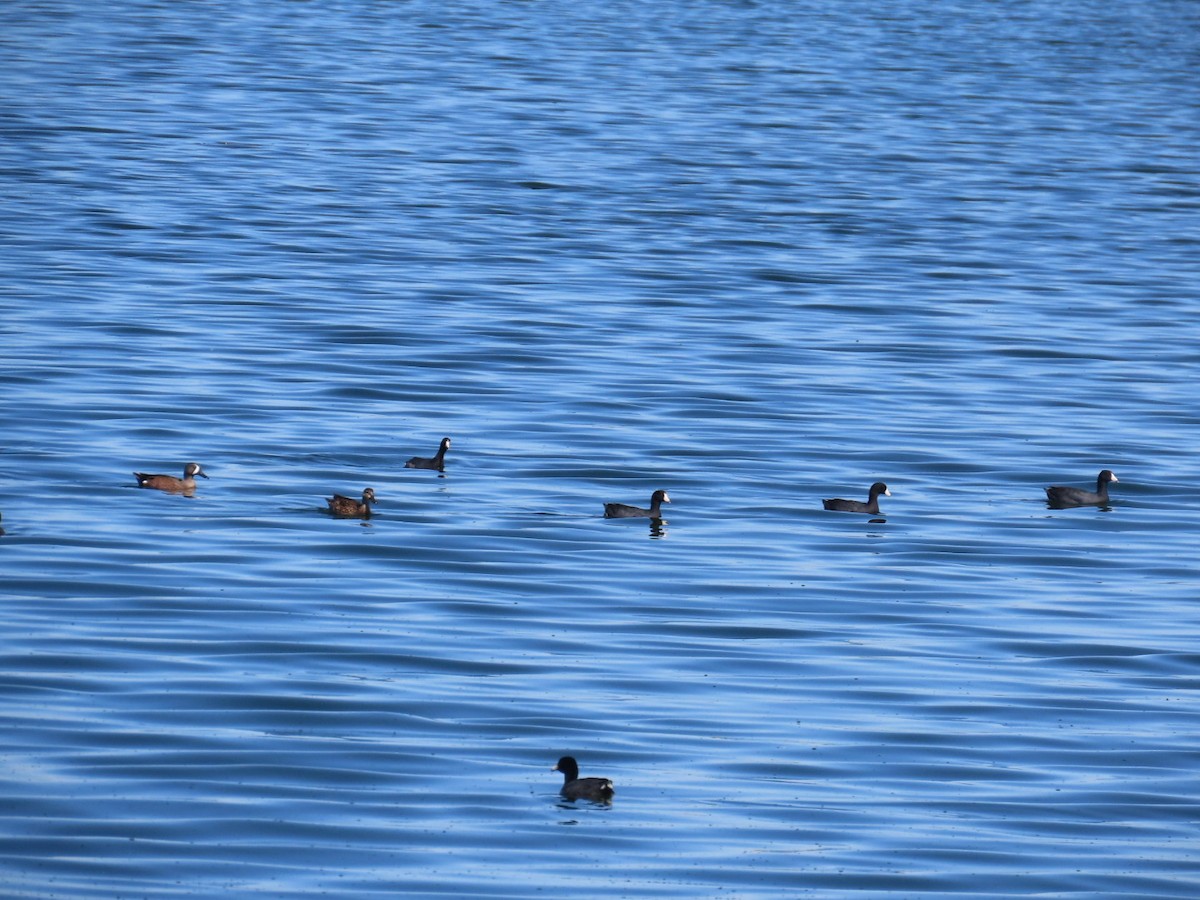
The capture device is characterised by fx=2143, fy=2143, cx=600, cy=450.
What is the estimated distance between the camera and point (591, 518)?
22562mm

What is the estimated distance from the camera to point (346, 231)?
4216 cm

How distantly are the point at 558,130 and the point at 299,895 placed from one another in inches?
1891

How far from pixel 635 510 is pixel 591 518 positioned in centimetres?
68

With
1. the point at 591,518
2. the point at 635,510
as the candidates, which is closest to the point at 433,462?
the point at 591,518

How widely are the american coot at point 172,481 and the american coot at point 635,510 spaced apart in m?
4.29

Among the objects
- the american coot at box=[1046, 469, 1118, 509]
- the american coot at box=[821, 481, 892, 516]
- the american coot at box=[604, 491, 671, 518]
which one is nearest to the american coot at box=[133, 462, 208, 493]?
the american coot at box=[604, 491, 671, 518]

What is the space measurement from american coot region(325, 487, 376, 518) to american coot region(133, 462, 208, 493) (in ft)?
5.17

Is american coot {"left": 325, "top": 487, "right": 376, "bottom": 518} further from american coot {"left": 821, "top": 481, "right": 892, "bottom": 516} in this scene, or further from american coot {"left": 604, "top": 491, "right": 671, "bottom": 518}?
american coot {"left": 821, "top": 481, "right": 892, "bottom": 516}

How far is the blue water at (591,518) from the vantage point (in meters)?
13.5

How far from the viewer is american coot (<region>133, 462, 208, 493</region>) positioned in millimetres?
21781

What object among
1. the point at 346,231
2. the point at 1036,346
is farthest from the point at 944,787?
the point at 346,231

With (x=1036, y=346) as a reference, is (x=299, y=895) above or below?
above

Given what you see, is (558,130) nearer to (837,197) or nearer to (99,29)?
(837,197)

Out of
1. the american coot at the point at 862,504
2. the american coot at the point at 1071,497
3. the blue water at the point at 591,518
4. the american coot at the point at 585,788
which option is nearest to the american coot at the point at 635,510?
the blue water at the point at 591,518
